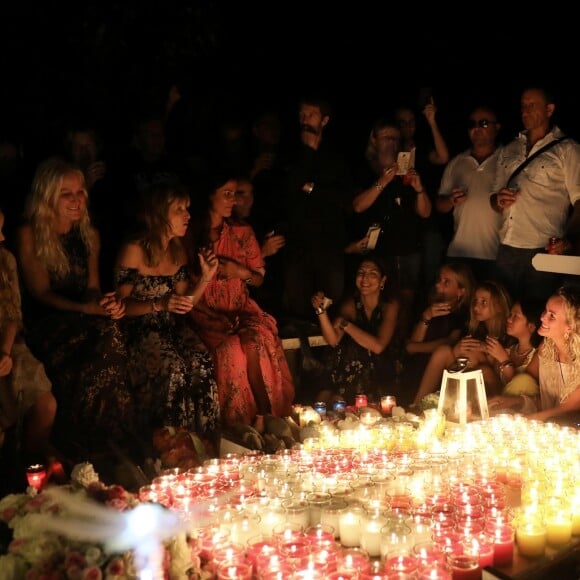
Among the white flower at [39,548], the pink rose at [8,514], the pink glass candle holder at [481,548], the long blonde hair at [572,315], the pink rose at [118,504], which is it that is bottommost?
the pink glass candle holder at [481,548]

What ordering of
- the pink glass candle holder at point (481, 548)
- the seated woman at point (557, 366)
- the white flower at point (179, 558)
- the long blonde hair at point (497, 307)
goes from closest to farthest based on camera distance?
the white flower at point (179, 558)
the pink glass candle holder at point (481, 548)
the seated woman at point (557, 366)
the long blonde hair at point (497, 307)

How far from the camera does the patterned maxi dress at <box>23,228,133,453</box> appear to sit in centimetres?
429

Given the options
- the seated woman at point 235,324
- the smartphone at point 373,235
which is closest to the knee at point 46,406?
the seated woman at point 235,324

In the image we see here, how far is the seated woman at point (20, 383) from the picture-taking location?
3924mm

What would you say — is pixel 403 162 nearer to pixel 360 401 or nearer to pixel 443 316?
pixel 443 316

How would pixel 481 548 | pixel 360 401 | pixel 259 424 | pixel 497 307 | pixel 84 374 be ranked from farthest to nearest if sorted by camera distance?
pixel 497 307, pixel 360 401, pixel 259 424, pixel 84 374, pixel 481 548

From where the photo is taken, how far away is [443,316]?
5.39 metres

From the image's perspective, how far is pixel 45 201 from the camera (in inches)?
174

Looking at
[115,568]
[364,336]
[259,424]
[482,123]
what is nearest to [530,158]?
[482,123]

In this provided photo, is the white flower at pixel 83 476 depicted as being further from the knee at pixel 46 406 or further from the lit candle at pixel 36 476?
the knee at pixel 46 406

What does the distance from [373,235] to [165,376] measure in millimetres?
2057

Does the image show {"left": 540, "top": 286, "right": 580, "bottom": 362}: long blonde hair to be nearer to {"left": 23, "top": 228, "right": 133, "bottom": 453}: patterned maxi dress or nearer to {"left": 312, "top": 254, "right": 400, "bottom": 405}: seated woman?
{"left": 312, "top": 254, "right": 400, "bottom": 405}: seated woman

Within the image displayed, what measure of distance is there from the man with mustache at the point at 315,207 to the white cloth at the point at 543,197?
1279 mm

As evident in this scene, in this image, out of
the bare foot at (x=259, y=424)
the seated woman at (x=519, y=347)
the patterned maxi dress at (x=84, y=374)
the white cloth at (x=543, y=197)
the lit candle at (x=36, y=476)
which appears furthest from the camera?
the white cloth at (x=543, y=197)
